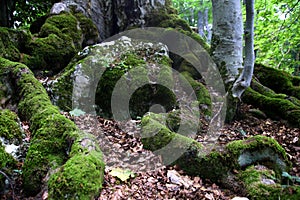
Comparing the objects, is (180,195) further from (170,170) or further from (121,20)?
(121,20)

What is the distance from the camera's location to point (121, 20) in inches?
325

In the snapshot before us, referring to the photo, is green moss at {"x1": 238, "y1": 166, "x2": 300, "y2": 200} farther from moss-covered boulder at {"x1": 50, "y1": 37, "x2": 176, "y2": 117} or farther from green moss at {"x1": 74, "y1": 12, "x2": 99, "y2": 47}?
green moss at {"x1": 74, "y1": 12, "x2": 99, "y2": 47}

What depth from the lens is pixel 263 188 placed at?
315 cm

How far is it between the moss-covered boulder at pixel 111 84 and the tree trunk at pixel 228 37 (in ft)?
5.09

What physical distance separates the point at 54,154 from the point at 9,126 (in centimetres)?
82

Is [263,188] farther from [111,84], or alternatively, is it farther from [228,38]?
[228,38]

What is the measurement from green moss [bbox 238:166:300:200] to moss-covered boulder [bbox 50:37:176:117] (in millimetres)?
2622

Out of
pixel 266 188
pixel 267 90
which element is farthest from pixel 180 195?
pixel 267 90

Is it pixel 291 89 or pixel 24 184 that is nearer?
pixel 24 184

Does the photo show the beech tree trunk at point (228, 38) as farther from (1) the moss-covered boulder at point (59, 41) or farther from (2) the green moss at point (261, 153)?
(1) the moss-covered boulder at point (59, 41)

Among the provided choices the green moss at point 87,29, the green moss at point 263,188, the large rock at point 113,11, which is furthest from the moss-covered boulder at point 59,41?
the green moss at point 263,188

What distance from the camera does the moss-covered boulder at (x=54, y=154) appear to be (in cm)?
246

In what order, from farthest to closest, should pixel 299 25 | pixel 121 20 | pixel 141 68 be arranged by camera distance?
pixel 121 20
pixel 299 25
pixel 141 68

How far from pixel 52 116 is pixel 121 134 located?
158 centimetres
